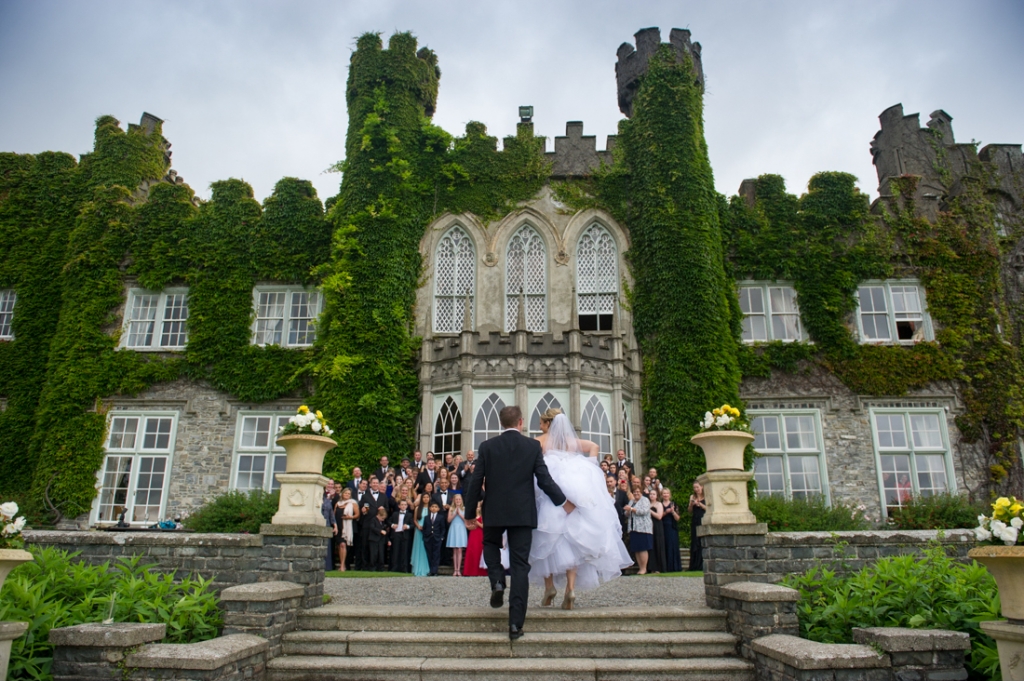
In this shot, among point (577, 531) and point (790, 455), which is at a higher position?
point (790, 455)

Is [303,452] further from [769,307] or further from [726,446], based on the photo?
[769,307]

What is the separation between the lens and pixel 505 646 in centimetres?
714

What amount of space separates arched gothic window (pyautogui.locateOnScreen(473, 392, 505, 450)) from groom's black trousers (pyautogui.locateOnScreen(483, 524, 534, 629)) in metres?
9.29

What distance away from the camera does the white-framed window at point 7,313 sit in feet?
67.4

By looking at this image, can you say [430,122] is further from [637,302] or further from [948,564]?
[948,564]

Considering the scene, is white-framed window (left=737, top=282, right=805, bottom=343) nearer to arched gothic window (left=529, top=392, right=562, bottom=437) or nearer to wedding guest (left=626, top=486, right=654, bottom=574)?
arched gothic window (left=529, top=392, right=562, bottom=437)

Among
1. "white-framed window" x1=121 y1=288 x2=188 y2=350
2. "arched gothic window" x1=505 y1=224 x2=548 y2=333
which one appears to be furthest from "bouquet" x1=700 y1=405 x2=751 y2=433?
"white-framed window" x1=121 y1=288 x2=188 y2=350

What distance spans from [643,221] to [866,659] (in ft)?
49.1

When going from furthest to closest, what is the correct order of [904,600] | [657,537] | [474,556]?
[657,537] < [474,556] < [904,600]

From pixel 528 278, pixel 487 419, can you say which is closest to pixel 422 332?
pixel 528 278

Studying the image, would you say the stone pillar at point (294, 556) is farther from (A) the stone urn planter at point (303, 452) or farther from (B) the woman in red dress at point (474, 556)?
(B) the woman in red dress at point (474, 556)

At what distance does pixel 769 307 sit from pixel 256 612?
16.2 meters

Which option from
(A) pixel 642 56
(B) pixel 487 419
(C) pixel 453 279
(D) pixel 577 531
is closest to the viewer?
(D) pixel 577 531

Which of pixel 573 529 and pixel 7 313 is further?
pixel 7 313
